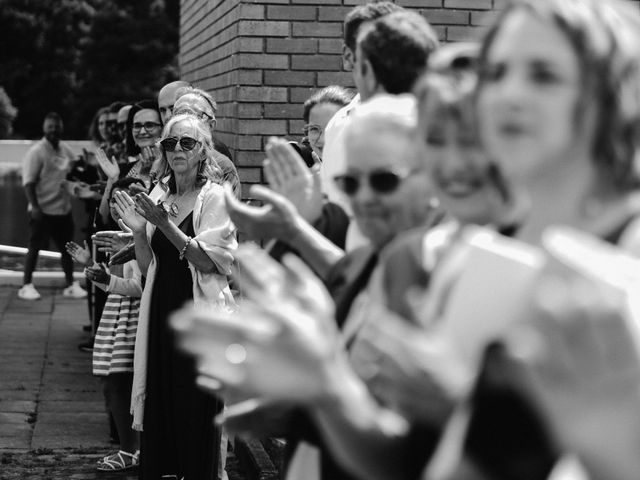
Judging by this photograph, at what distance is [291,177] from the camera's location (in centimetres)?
304

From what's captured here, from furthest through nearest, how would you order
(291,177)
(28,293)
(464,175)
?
(28,293) < (291,177) < (464,175)

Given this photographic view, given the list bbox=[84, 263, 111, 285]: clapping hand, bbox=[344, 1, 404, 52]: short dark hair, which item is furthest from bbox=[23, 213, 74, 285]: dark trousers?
bbox=[344, 1, 404, 52]: short dark hair

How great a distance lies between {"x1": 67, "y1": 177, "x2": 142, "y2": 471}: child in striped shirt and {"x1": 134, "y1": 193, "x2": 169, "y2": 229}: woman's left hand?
2.80 ft

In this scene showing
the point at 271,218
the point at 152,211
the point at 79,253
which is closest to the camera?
the point at 271,218

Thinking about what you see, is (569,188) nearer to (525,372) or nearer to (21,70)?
(525,372)

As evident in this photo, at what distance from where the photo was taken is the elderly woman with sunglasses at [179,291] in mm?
6047

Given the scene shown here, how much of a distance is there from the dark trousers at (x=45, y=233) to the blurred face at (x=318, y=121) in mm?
7405

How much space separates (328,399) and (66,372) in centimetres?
857

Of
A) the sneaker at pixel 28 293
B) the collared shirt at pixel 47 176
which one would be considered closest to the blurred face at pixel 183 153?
the collared shirt at pixel 47 176

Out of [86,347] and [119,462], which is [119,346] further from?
[86,347]

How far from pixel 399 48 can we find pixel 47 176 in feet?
35.5

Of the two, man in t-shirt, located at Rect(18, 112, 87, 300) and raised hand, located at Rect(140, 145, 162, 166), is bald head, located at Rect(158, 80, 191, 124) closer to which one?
raised hand, located at Rect(140, 145, 162, 166)

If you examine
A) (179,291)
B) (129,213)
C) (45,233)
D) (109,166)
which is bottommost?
(45,233)

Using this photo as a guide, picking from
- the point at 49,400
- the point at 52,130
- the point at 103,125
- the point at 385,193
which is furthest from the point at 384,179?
the point at 52,130
